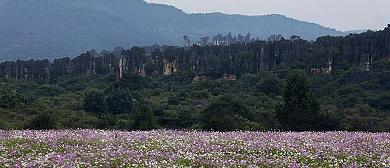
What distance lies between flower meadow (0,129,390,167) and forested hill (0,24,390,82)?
10626cm

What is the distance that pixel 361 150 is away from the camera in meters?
13.9

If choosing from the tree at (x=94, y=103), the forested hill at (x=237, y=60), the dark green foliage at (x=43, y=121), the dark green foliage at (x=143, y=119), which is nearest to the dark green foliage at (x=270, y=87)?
the forested hill at (x=237, y=60)

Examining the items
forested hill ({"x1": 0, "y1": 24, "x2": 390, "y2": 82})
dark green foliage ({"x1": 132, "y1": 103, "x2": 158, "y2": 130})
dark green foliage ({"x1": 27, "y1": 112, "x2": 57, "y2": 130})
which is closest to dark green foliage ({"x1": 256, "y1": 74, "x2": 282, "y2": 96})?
forested hill ({"x1": 0, "y1": 24, "x2": 390, "y2": 82})

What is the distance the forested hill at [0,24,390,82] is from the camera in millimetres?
123562

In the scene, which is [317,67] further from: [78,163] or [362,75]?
[78,163]

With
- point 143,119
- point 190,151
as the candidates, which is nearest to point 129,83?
point 143,119

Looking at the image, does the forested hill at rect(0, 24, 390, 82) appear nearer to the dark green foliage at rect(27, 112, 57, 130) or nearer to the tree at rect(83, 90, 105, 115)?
the tree at rect(83, 90, 105, 115)

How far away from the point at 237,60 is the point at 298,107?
4808 inches

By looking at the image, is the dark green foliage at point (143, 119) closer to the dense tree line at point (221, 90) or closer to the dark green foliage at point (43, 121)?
the dense tree line at point (221, 90)

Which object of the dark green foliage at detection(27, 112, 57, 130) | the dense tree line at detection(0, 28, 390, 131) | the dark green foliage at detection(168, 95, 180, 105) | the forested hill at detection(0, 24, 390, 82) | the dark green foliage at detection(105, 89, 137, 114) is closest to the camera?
the dark green foliage at detection(27, 112, 57, 130)

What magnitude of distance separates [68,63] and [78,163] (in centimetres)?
18995

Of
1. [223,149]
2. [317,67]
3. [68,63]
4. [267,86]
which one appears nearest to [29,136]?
[223,149]

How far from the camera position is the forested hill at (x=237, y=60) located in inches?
4865

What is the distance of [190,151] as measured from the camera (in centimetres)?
1311
